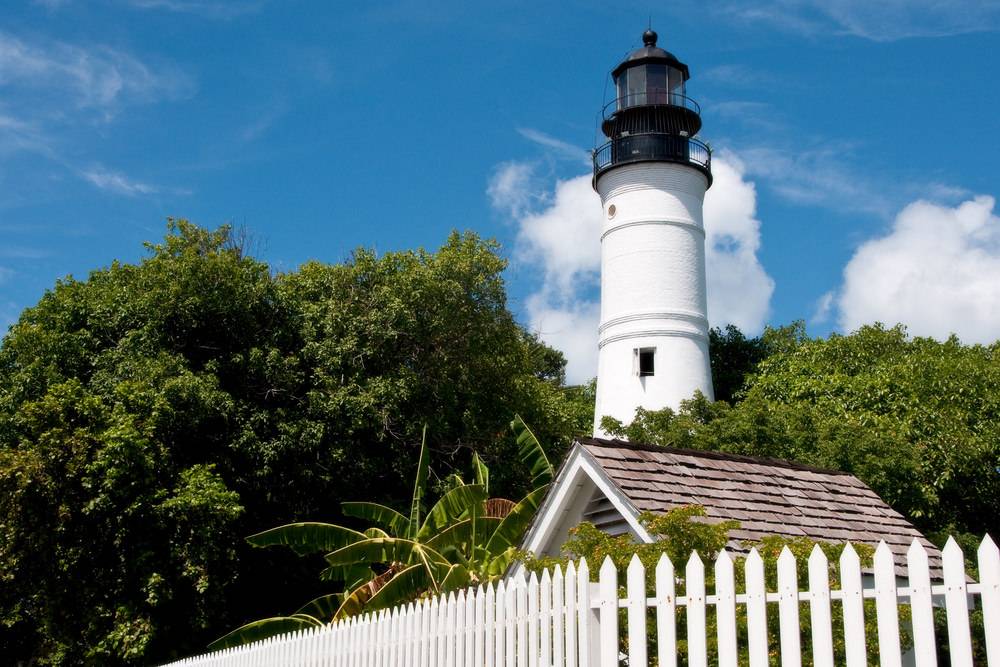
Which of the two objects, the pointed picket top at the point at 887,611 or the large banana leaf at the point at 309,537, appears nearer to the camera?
the pointed picket top at the point at 887,611

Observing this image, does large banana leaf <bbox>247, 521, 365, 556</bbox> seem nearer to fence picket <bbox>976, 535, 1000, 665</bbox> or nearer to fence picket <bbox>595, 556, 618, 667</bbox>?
fence picket <bbox>595, 556, 618, 667</bbox>

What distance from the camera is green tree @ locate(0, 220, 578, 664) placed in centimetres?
1622

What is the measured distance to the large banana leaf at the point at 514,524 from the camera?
13000 millimetres

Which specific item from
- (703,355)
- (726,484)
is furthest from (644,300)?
(726,484)

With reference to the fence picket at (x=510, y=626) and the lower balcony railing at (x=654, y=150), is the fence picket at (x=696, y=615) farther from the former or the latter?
the lower balcony railing at (x=654, y=150)

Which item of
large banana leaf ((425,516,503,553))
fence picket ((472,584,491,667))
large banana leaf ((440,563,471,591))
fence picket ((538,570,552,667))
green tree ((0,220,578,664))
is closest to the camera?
fence picket ((538,570,552,667))

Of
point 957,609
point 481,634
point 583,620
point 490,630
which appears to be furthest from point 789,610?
point 481,634

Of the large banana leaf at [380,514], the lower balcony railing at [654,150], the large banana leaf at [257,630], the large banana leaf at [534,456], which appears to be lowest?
the large banana leaf at [257,630]

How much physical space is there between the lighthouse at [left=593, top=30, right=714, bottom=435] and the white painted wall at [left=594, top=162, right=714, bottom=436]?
3 cm

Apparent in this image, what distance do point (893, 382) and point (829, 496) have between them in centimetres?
1391

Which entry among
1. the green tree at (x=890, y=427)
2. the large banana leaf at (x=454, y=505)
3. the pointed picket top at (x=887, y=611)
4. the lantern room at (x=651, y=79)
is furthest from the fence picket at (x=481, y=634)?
the lantern room at (x=651, y=79)

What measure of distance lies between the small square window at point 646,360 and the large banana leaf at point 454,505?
562 inches

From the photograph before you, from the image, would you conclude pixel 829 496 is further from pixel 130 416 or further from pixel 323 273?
pixel 323 273

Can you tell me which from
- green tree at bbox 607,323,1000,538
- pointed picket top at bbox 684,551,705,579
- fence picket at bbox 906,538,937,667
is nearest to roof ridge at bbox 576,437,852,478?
pointed picket top at bbox 684,551,705,579
